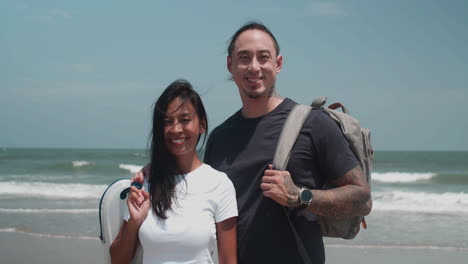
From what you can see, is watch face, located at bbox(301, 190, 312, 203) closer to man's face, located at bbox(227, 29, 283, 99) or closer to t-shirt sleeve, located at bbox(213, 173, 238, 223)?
t-shirt sleeve, located at bbox(213, 173, 238, 223)

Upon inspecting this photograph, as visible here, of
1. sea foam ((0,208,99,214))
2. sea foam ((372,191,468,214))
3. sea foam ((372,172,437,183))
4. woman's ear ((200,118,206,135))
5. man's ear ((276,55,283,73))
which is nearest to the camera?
woman's ear ((200,118,206,135))

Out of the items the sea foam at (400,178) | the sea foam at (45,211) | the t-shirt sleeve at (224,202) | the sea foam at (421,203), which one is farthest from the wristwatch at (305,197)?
the sea foam at (400,178)

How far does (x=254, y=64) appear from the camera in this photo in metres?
2.43

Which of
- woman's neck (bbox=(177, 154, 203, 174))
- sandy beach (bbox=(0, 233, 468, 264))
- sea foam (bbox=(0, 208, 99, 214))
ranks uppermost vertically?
woman's neck (bbox=(177, 154, 203, 174))

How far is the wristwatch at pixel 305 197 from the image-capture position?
215 centimetres

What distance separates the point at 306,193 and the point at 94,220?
25.9ft

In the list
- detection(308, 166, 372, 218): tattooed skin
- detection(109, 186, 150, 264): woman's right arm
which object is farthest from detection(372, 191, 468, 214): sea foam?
detection(109, 186, 150, 264): woman's right arm

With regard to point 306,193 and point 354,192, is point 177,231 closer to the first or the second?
point 306,193

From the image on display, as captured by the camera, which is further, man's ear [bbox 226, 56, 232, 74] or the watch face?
man's ear [bbox 226, 56, 232, 74]

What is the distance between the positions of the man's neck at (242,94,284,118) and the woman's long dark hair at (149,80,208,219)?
1.03ft

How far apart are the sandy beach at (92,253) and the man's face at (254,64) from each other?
4526 millimetres

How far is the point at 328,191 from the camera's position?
2.24 meters

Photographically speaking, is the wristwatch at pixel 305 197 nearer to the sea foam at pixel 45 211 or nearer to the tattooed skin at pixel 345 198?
the tattooed skin at pixel 345 198

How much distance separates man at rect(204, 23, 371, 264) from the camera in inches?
87.4
